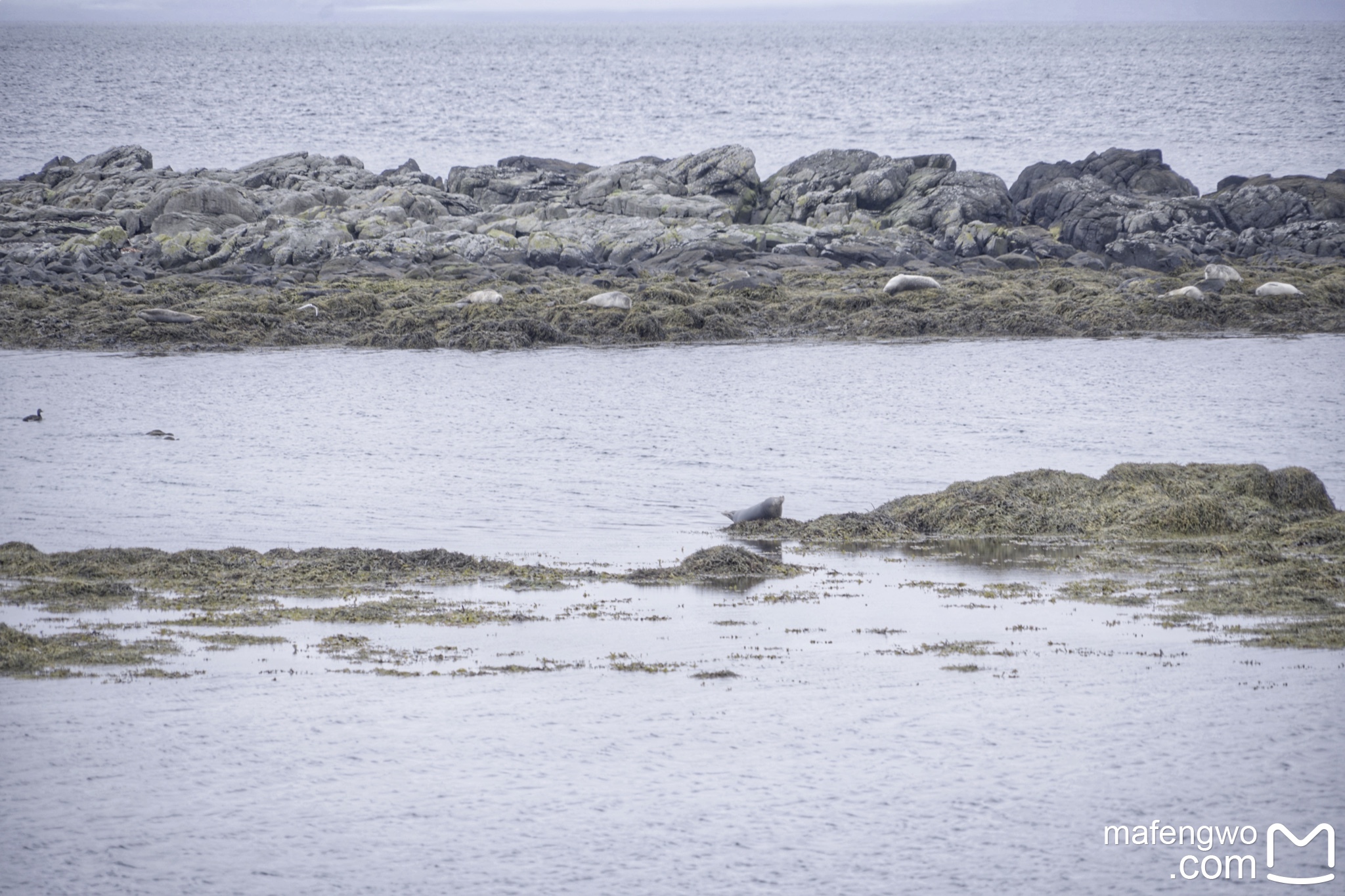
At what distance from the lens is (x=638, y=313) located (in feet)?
109

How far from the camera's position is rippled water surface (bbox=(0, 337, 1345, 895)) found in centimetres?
593

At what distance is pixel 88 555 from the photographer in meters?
11.5

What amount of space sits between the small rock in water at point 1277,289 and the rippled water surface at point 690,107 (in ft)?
136

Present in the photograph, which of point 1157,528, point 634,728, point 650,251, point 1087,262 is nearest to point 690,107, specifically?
point 650,251

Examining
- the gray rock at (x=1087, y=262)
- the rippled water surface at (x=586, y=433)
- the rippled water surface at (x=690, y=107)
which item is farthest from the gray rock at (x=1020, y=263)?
the rippled water surface at (x=690, y=107)

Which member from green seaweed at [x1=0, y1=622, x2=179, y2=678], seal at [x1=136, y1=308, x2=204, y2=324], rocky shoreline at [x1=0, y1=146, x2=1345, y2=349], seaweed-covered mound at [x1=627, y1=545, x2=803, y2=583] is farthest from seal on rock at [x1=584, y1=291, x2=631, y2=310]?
green seaweed at [x1=0, y1=622, x2=179, y2=678]

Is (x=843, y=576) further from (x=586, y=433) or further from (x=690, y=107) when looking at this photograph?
(x=690, y=107)

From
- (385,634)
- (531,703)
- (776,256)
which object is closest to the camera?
(531,703)

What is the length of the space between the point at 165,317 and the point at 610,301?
1056cm

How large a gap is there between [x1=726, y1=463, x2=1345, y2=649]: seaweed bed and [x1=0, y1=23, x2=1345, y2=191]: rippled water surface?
65228 mm

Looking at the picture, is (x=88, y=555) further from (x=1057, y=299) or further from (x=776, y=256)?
(x=776, y=256)

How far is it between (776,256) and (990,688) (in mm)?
34234

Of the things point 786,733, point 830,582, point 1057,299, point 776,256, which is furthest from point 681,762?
point 776,256

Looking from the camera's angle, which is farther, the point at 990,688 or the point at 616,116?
the point at 616,116
